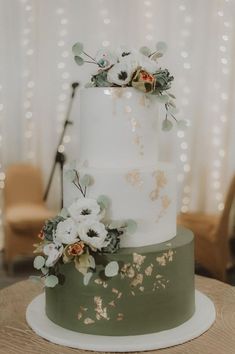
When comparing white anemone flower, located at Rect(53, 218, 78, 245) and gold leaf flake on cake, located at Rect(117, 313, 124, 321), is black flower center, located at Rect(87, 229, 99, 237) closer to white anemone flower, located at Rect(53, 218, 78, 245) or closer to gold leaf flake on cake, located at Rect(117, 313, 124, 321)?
white anemone flower, located at Rect(53, 218, 78, 245)

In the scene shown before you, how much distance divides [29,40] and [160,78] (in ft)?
10.1

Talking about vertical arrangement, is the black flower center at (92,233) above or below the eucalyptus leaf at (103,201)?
below

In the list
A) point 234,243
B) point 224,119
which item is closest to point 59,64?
point 224,119

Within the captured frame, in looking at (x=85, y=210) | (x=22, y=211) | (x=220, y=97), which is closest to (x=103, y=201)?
(x=85, y=210)

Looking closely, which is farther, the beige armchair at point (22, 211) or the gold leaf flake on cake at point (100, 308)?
Result: the beige armchair at point (22, 211)

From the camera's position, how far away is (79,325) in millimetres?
1721

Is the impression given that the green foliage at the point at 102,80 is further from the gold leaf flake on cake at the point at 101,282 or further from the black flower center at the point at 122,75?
the gold leaf flake on cake at the point at 101,282

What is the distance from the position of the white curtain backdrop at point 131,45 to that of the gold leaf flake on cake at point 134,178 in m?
2.74

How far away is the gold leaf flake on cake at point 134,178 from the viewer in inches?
67.6

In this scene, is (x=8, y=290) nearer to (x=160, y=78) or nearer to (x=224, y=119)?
(x=160, y=78)

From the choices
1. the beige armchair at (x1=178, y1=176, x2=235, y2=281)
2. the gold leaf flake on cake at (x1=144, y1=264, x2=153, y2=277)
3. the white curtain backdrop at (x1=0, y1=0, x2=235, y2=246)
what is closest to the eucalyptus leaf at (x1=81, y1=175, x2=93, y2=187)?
the gold leaf flake on cake at (x1=144, y1=264, x2=153, y2=277)

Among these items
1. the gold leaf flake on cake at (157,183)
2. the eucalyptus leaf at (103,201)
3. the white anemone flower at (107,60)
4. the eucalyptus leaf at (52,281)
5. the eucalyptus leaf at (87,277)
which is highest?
the white anemone flower at (107,60)

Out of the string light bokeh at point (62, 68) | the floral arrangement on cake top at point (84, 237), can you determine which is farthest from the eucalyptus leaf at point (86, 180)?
the string light bokeh at point (62, 68)

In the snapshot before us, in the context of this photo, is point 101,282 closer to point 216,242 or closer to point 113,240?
point 113,240
